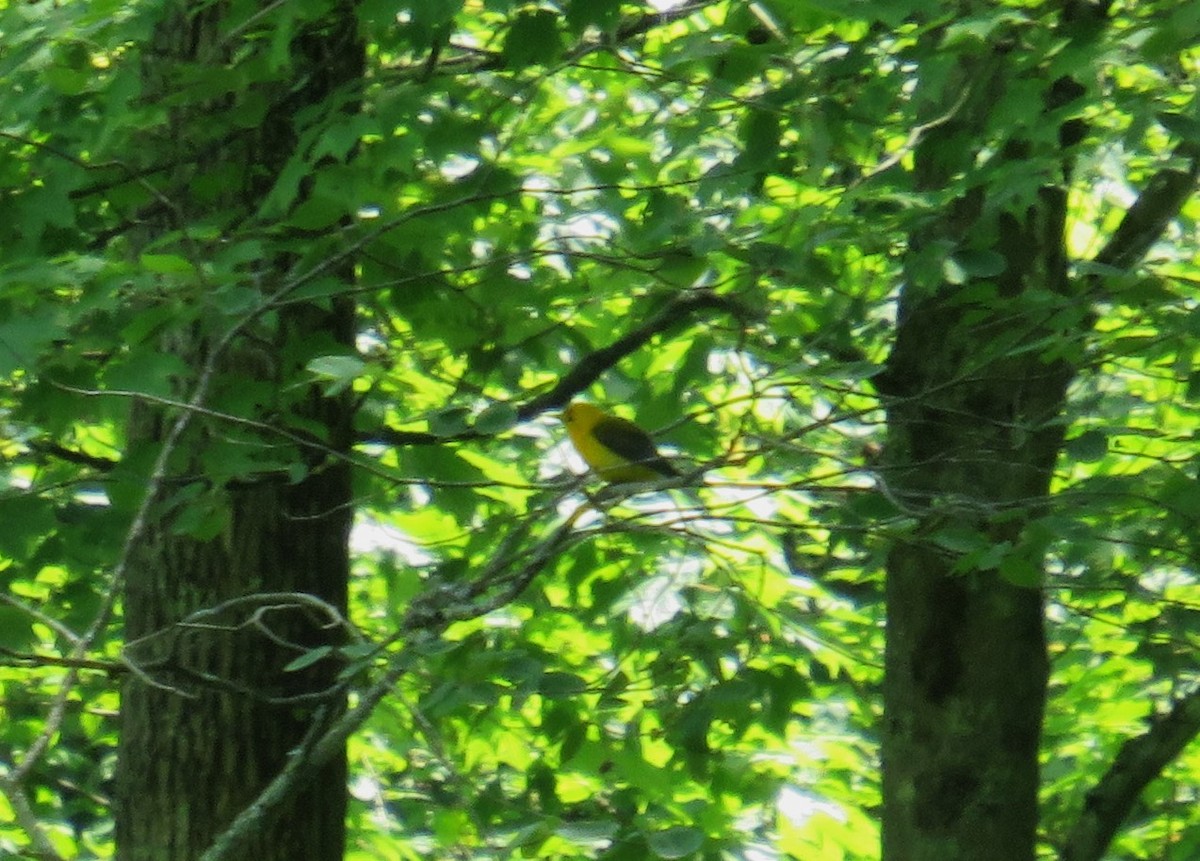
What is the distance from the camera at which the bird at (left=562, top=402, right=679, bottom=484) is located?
528cm

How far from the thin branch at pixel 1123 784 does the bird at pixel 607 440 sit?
1.56 metres

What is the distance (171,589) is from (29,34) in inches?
59.2

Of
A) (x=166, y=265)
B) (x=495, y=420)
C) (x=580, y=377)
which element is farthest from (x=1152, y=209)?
(x=166, y=265)

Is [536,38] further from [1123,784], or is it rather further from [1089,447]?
[1123,784]

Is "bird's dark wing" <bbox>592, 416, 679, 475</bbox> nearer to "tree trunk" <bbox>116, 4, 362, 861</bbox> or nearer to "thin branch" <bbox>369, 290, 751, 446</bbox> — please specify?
"thin branch" <bbox>369, 290, 751, 446</bbox>

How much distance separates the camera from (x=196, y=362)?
414 cm

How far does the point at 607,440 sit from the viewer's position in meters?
5.89

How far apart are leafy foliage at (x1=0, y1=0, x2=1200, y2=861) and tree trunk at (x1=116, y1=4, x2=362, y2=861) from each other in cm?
11

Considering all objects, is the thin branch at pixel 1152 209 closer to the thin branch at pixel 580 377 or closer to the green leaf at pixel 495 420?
the thin branch at pixel 580 377

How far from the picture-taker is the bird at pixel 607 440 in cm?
528

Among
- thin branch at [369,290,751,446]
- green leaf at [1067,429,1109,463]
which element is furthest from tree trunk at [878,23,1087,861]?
thin branch at [369,290,751,446]

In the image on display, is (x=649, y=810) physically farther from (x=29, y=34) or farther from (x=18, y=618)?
(x=29, y=34)

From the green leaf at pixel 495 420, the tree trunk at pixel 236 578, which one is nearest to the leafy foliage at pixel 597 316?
the green leaf at pixel 495 420

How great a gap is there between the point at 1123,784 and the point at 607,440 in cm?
216
